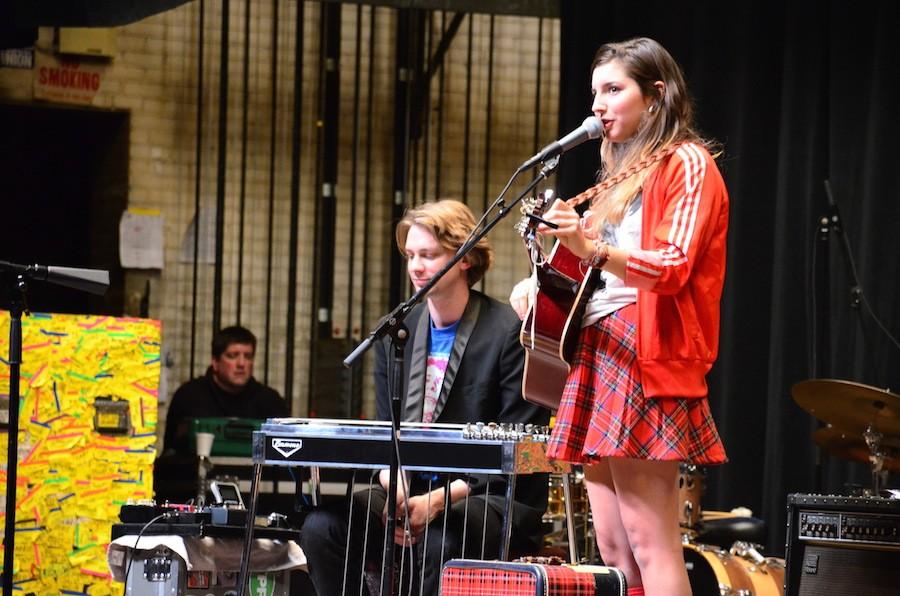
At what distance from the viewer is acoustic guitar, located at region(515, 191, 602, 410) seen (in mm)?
2541

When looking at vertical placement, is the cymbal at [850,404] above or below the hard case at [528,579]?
above

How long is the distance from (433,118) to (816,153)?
240cm

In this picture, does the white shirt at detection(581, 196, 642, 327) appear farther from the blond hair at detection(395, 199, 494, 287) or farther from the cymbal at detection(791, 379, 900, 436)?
the cymbal at detection(791, 379, 900, 436)

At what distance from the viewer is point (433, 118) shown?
6.88 m

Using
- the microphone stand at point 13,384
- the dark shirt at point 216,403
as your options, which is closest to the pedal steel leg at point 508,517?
the microphone stand at point 13,384

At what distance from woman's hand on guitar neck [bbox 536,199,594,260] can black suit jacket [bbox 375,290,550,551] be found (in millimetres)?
1124

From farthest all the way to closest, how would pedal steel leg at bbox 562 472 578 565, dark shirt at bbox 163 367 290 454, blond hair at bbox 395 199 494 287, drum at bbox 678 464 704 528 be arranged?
dark shirt at bbox 163 367 290 454 → drum at bbox 678 464 704 528 → blond hair at bbox 395 199 494 287 → pedal steel leg at bbox 562 472 578 565

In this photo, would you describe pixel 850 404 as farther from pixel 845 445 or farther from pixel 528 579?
pixel 528 579

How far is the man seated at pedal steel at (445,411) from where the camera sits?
3.29 m

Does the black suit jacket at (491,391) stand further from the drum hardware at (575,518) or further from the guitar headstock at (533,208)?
the drum hardware at (575,518)

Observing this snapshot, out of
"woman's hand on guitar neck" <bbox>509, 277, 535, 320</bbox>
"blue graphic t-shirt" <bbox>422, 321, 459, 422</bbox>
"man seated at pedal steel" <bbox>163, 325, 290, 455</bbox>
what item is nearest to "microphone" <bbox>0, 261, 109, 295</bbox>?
"blue graphic t-shirt" <bbox>422, 321, 459, 422</bbox>

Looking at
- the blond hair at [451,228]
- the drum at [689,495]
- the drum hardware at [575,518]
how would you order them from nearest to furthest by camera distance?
the blond hair at [451,228], the drum hardware at [575,518], the drum at [689,495]

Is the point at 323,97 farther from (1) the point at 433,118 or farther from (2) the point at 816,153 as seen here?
(2) the point at 816,153

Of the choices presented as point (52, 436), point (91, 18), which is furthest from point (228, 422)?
point (91, 18)
